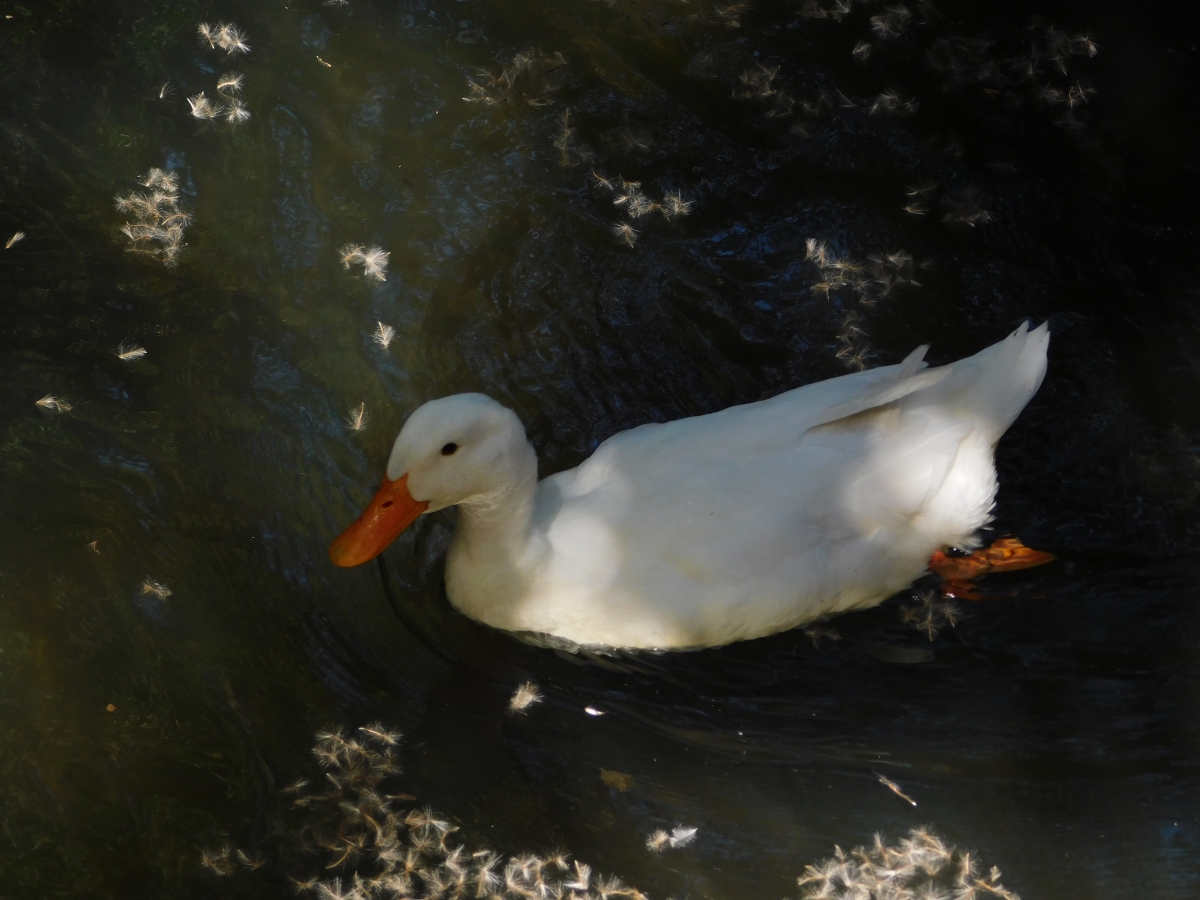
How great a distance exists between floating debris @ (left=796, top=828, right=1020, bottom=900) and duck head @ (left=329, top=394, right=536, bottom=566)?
1346 millimetres

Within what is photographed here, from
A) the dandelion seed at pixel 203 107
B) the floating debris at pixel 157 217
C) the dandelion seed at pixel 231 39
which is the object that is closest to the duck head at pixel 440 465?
the floating debris at pixel 157 217

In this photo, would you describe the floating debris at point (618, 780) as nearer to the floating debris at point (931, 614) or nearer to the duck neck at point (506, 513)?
the duck neck at point (506, 513)

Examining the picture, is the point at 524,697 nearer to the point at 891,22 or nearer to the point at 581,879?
the point at 581,879

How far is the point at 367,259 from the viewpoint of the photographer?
3877 millimetres

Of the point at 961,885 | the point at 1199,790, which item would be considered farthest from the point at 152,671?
the point at 1199,790

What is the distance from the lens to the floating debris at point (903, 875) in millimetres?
2662

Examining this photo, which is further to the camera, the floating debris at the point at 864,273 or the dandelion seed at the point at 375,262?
the floating debris at the point at 864,273

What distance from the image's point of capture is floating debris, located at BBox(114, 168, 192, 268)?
379 centimetres

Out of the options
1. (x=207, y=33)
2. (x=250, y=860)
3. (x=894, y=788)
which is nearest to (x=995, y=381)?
(x=894, y=788)

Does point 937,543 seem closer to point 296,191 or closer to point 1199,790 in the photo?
point 1199,790

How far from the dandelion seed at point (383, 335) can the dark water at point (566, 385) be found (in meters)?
0.04

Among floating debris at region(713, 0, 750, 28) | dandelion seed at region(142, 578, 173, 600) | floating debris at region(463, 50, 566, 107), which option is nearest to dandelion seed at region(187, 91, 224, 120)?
floating debris at region(463, 50, 566, 107)

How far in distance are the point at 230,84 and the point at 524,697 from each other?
282cm

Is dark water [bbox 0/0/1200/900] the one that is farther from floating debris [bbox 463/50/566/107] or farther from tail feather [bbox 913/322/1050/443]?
tail feather [bbox 913/322/1050/443]
